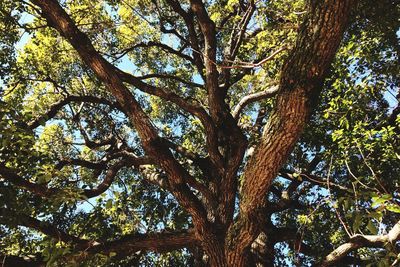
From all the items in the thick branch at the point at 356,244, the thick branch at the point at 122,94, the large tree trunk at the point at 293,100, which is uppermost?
the thick branch at the point at 122,94

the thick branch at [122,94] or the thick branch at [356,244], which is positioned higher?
the thick branch at [122,94]

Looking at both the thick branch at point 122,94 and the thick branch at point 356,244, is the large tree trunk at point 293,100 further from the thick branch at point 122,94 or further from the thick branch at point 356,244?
the thick branch at point 356,244

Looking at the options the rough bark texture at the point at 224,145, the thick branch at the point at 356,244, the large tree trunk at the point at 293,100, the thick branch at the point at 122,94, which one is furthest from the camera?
the thick branch at the point at 356,244

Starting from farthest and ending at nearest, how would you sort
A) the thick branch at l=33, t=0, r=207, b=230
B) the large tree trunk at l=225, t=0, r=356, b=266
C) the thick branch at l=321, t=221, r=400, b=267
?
the thick branch at l=321, t=221, r=400, b=267
the thick branch at l=33, t=0, r=207, b=230
the large tree trunk at l=225, t=0, r=356, b=266

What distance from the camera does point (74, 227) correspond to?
7.07 meters

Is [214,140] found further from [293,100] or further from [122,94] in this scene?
[293,100]

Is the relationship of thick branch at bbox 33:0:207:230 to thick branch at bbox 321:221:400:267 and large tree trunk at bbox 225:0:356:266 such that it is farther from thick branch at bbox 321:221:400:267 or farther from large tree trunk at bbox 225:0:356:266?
thick branch at bbox 321:221:400:267

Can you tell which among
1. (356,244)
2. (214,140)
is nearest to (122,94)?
(214,140)

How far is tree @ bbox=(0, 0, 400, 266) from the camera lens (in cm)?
336

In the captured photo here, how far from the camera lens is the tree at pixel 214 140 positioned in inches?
132

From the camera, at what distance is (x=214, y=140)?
19.1 ft

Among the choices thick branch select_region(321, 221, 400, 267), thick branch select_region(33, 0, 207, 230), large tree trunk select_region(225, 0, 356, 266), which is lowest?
thick branch select_region(321, 221, 400, 267)

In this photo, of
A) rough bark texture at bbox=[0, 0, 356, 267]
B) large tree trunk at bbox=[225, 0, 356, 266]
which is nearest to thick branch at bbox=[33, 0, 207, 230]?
rough bark texture at bbox=[0, 0, 356, 267]

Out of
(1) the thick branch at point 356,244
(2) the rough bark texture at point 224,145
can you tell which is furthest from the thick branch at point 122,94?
(1) the thick branch at point 356,244
